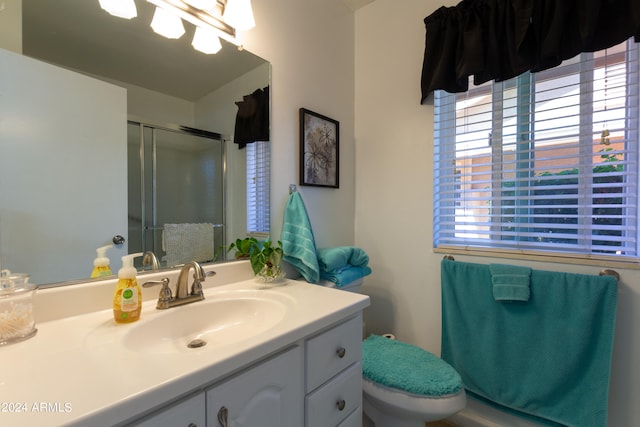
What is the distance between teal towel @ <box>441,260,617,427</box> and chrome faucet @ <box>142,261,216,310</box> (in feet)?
3.84

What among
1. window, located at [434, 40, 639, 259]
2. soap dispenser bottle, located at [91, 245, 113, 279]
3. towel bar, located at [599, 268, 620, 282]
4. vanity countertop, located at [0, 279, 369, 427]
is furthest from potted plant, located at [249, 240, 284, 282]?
towel bar, located at [599, 268, 620, 282]

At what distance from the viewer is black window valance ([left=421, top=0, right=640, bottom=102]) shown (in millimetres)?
1041

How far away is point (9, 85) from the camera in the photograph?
706 mm

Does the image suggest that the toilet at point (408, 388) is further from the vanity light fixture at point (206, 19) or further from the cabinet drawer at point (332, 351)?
the vanity light fixture at point (206, 19)

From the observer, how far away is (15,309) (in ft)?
2.13

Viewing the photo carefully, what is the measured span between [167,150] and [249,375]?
32.4 inches

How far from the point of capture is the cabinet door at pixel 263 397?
1.91 ft

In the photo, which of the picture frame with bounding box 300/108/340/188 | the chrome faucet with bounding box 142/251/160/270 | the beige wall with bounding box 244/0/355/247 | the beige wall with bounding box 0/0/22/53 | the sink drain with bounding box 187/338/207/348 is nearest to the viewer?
the beige wall with bounding box 0/0/22/53

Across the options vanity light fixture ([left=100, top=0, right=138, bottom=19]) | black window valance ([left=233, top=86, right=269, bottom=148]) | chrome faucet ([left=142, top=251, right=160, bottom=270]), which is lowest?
chrome faucet ([left=142, top=251, right=160, bottom=270])

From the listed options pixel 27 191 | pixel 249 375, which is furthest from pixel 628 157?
→ pixel 27 191

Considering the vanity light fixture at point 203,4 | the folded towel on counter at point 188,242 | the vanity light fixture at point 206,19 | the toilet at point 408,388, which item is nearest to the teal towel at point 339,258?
the toilet at point 408,388

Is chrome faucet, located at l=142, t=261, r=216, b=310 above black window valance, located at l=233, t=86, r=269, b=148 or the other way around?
the other way around

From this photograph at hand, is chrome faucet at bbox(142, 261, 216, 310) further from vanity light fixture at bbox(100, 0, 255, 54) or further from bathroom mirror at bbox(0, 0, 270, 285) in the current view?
vanity light fixture at bbox(100, 0, 255, 54)

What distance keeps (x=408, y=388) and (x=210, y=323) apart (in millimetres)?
774
